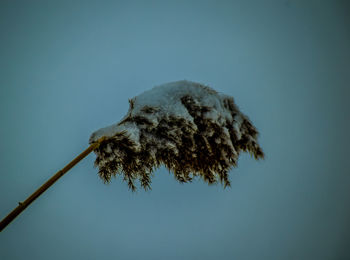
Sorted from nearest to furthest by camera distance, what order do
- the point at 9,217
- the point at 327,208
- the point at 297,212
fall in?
1. the point at 9,217
2. the point at 297,212
3. the point at 327,208

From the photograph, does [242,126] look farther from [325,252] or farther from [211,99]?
[325,252]

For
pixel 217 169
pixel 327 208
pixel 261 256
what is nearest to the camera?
pixel 217 169

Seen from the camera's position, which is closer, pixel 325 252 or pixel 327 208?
pixel 325 252

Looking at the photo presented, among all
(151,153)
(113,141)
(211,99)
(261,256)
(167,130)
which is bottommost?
(113,141)

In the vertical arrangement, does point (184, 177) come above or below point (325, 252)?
below

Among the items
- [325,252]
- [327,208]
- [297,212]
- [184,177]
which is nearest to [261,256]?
[297,212]

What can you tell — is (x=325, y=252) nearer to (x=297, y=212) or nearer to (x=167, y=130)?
(x=297, y=212)
